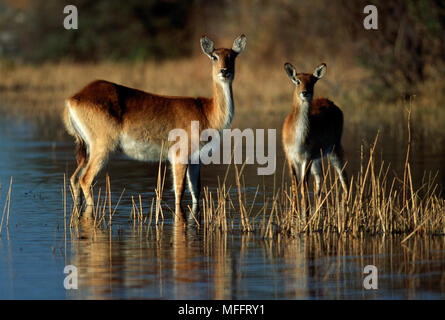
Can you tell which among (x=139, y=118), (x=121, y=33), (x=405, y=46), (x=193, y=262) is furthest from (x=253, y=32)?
(x=193, y=262)

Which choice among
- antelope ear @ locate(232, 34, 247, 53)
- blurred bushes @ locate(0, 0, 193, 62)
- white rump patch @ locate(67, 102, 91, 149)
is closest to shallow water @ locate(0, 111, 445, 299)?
white rump patch @ locate(67, 102, 91, 149)

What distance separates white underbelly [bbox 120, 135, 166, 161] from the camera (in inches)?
436

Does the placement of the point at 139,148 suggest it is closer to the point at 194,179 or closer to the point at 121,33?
the point at 194,179

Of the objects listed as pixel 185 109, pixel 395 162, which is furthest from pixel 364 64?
pixel 185 109

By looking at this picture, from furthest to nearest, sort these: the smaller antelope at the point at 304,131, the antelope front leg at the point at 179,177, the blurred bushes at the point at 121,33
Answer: the blurred bushes at the point at 121,33 → the smaller antelope at the point at 304,131 → the antelope front leg at the point at 179,177

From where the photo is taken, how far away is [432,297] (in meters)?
6.85

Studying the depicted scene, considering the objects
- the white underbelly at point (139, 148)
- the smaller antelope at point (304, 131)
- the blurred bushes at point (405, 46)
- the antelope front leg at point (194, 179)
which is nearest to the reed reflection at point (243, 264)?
the antelope front leg at point (194, 179)

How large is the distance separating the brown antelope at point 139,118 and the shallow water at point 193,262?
56 cm

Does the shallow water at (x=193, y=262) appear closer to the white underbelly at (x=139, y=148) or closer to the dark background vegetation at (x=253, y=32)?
the white underbelly at (x=139, y=148)

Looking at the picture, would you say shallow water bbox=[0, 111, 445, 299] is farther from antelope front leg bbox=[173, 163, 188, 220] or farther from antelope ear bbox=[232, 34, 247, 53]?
antelope ear bbox=[232, 34, 247, 53]

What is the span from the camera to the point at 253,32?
3209 cm

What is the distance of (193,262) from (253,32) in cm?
2457

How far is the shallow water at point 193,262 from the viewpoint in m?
7.08

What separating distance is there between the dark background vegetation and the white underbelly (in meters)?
10.9
